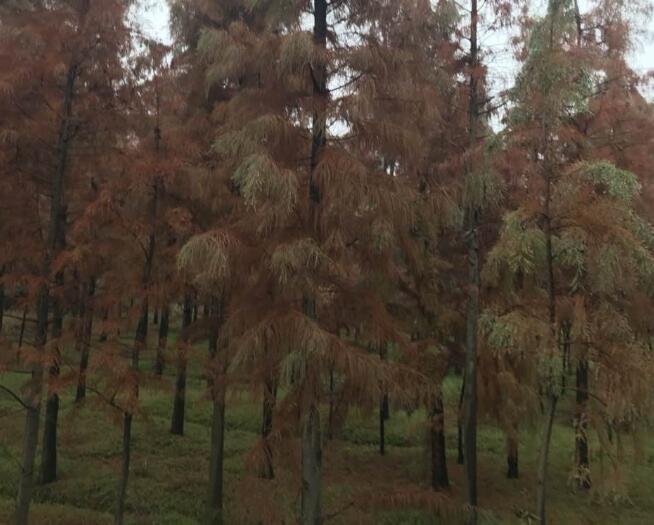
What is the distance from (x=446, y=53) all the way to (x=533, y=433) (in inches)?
351

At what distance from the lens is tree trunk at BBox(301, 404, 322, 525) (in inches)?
255

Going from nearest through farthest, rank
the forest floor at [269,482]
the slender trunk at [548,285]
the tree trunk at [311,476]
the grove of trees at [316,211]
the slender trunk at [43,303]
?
the grove of trees at [316,211], the tree trunk at [311,476], the slender trunk at [548,285], the forest floor at [269,482], the slender trunk at [43,303]

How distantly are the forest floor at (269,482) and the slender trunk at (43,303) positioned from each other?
0.36 meters

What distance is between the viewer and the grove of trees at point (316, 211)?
6.18 meters

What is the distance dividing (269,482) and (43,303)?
14.1 ft

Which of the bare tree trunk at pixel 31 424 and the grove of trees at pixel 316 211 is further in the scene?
the bare tree trunk at pixel 31 424

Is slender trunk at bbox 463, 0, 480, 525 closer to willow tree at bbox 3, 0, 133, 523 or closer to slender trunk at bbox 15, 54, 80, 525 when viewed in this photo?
willow tree at bbox 3, 0, 133, 523

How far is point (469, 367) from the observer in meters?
9.89

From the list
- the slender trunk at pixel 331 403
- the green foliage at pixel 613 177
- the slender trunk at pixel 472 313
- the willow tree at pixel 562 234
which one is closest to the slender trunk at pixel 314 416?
the slender trunk at pixel 331 403

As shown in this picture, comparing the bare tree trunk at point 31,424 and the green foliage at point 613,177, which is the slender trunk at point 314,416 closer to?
the green foliage at point 613,177

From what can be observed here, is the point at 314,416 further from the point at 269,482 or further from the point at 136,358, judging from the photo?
the point at 136,358

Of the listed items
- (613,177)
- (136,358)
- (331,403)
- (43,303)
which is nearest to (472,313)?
(613,177)

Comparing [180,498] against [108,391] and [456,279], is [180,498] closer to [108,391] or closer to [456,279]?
[108,391]

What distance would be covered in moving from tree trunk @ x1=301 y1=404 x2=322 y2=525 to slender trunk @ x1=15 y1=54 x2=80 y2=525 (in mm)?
4036
